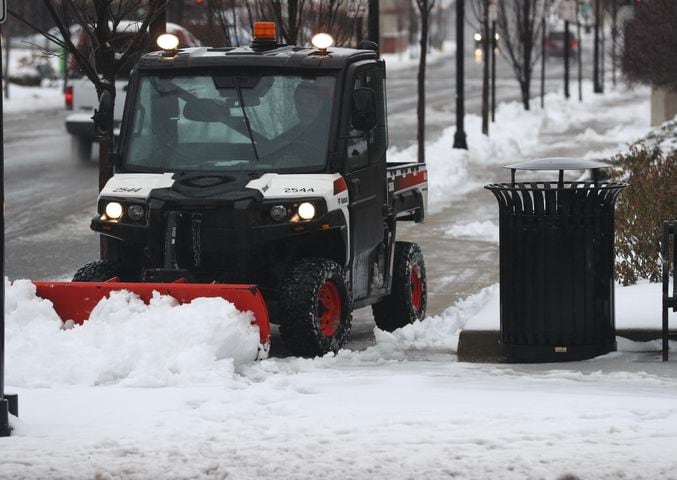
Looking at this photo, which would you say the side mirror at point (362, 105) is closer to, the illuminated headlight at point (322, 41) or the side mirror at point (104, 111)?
the illuminated headlight at point (322, 41)

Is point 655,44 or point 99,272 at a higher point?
point 655,44

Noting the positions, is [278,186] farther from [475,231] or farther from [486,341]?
[475,231]

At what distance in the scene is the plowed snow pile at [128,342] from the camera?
320 inches

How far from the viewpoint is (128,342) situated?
8406 millimetres

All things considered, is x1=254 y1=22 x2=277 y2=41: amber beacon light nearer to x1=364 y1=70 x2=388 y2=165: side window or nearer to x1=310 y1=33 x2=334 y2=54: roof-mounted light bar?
x1=310 y1=33 x2=334 y2=54: roof-mounted light bar

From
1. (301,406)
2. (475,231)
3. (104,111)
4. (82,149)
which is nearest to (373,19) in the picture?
(475,231)

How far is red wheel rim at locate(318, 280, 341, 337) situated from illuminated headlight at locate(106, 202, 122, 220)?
145 cm

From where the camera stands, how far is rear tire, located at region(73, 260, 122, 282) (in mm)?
9883

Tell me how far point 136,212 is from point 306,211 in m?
1.16

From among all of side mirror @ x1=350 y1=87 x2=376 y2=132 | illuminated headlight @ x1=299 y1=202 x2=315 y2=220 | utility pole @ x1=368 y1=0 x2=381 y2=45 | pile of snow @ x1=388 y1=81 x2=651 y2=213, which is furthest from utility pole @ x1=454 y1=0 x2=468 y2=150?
illuminated headlight @ x1=299 y1=202 x2=315 y2=220

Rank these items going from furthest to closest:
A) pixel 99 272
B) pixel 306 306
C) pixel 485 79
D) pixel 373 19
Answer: pixel 485 79
pixel 373 19
pixel 99 272
pixel 306 306

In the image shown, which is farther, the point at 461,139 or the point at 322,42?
the point at 461,139

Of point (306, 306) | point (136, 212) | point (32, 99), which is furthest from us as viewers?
Result: point (32, 99)

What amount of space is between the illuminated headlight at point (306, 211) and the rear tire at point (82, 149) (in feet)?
54.9
